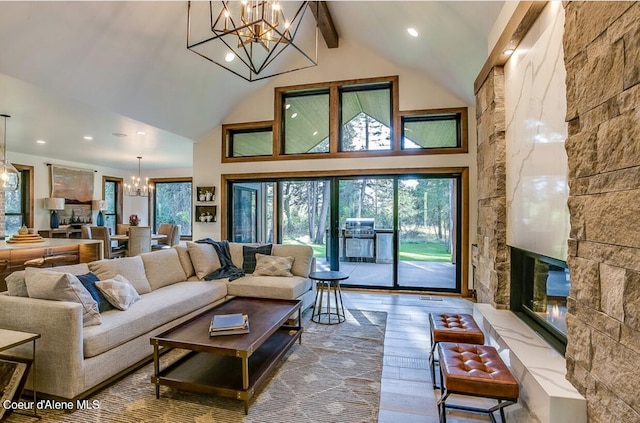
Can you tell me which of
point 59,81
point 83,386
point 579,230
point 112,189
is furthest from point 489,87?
point 112,189

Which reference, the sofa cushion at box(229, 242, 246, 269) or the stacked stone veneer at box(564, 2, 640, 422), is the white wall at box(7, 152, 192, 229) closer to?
the sofa cushion at box(229, 242, 246, 269)

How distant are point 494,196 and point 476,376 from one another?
1725 mm

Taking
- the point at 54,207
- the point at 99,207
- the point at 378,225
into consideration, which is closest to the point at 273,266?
the point at 378,225

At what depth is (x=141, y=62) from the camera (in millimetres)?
4102

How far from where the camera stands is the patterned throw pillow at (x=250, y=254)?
187 inches

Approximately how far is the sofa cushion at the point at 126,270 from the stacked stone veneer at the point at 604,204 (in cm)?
375

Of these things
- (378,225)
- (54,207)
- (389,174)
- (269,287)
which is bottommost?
(269,287)

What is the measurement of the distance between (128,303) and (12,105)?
357cm

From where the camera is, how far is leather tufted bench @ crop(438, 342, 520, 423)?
176 cm

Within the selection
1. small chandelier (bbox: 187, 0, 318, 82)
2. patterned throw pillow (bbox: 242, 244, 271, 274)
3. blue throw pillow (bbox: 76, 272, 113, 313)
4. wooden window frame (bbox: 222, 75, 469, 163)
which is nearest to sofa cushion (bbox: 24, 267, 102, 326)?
blue throw pillow (bbox: 76, 272, 113, 313)

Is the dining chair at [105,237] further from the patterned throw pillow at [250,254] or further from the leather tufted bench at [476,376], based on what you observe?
the leather tufted bench at [476,376]

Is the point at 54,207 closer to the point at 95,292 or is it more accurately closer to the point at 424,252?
the point at 95,292

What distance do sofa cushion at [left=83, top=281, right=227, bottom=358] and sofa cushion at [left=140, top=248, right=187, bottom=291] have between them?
0.37 feet

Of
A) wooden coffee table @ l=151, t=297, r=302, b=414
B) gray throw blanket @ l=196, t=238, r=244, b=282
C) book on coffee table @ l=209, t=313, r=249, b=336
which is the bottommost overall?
wooden coffee table @ l=151, t=297, r=302, b=414
